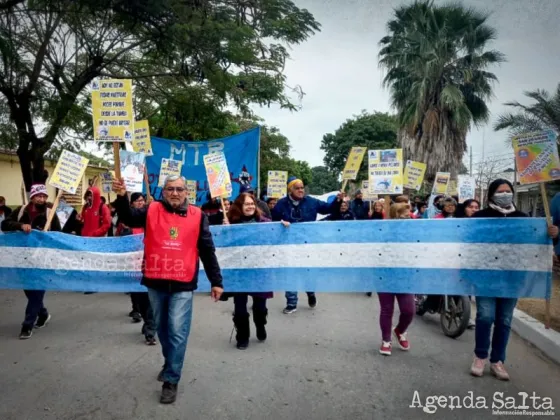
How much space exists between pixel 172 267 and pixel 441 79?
1944 cm

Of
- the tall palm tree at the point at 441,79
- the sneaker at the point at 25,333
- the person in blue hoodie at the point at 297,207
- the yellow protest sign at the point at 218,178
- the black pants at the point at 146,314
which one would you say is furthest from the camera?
the tall palm tree at the point at 441,79

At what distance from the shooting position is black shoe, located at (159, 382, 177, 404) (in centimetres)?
363

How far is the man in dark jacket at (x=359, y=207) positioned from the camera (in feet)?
33.4

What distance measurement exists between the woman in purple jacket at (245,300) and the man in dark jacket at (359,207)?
17.2 ft

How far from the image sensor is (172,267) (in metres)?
3.69

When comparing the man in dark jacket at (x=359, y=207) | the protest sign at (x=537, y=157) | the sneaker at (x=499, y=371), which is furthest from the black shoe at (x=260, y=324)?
the man in dark jacket at (x=359, y=207)

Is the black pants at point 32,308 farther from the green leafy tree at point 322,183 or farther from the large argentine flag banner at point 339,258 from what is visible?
the green leafy tree at point 322,183

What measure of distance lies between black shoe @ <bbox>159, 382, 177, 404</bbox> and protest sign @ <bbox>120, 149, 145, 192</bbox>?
2.16 m

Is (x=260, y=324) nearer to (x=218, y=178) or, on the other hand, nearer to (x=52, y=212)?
(x=218, y=178)

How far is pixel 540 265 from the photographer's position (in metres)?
4.24

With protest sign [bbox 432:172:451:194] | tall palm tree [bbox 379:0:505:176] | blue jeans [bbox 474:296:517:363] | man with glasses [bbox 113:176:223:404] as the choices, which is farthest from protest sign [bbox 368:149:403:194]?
tall palm tree [bbox 379:0:505:176]

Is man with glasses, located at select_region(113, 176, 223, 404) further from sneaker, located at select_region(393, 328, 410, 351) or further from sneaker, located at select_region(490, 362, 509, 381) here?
sneaker, located at select_region(490, 362, 509, 381)

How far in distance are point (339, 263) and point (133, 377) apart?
221 centimetres

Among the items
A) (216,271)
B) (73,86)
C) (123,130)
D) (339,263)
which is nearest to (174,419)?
(216,271)
